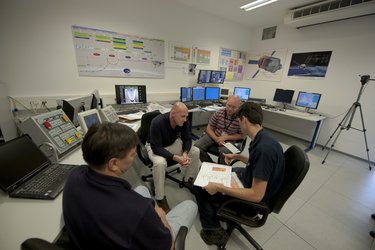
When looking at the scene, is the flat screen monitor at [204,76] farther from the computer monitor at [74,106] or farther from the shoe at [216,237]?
the shoe at [216,237]

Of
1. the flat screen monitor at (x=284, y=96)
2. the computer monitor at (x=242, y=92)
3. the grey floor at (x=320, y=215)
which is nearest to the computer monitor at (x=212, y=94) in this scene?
the computer monitor at (x=242, y=92)

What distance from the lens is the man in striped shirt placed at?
232cm

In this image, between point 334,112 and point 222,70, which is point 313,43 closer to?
point 334,112

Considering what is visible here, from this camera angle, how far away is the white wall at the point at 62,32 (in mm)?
2203

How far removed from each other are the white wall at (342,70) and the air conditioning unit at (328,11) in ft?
Answer: 0.84

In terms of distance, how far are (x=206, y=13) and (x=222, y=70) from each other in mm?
1363

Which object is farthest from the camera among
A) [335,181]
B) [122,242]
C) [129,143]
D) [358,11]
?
[358,11]

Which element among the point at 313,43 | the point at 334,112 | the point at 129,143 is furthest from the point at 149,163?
the point at 313,43

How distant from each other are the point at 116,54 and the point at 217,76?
7.80ft

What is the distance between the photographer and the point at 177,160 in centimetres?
181

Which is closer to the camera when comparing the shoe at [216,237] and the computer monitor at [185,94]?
the shoe at [216,237]

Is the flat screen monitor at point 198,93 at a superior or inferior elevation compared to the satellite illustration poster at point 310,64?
inferior

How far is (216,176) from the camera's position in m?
1.38

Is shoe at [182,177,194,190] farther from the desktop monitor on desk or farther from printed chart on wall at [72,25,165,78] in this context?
the desktop monitor on desk
